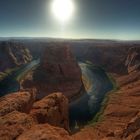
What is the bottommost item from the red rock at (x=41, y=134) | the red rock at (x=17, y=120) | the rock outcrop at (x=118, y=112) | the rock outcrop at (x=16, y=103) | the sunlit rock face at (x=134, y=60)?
the rock outcrop at (x=118, y=112)

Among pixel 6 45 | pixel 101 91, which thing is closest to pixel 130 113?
pixel 101 91

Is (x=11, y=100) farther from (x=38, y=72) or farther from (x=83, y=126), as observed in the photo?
(x=38, y=72)

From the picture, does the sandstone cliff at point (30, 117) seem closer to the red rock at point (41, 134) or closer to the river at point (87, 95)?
Result: the red rock at point (41, 134)

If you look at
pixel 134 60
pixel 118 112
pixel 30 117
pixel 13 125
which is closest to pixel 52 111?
pixel 30 117

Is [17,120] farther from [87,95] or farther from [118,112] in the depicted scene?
[87,95]

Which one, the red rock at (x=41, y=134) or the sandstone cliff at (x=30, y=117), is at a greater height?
the red rock at (x=41, y=134)

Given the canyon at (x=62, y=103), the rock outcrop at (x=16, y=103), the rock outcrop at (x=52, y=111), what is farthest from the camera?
the rock outcrop at (x=52, y=111)

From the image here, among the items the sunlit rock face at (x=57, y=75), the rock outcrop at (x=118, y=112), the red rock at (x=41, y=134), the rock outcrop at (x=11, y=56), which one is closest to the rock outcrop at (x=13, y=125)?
the red rock at (x=41, y=134)
